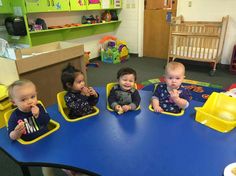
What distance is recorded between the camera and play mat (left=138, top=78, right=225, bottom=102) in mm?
2826

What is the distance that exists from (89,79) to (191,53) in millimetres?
1927


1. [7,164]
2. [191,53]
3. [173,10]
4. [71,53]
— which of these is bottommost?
[7,164]

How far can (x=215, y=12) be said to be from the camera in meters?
3.99

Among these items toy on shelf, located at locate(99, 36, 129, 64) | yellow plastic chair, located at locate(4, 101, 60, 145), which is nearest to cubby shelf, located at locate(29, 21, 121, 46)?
toy on shelf, located at locate(99, 36, 129, 64)

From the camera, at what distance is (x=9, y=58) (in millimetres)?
2055

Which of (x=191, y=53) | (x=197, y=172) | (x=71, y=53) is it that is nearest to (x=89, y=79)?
(x=71, y=53)

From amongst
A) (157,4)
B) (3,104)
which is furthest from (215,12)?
(3,104)

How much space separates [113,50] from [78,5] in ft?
4.09

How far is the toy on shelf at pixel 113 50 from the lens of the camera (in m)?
4.71

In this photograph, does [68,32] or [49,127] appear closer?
[49,127]

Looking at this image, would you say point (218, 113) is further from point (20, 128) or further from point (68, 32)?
point (68, 32)

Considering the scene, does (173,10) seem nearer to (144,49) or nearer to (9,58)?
(144,49)

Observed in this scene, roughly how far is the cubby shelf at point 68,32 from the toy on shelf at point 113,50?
0.88 feet

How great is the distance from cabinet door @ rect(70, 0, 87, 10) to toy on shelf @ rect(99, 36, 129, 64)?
1.09m
